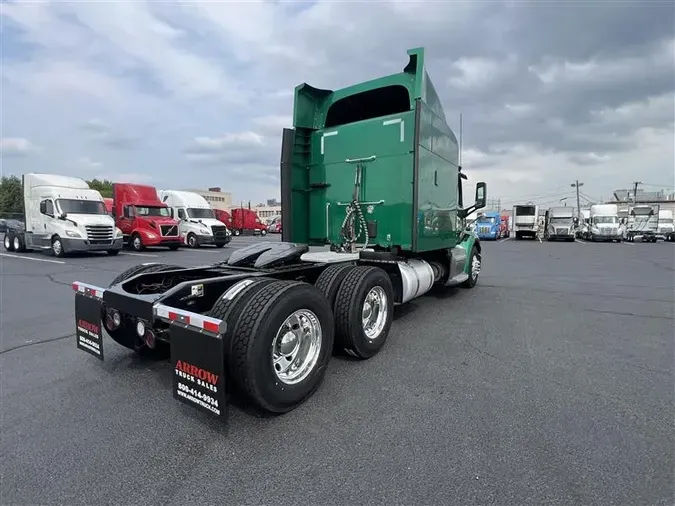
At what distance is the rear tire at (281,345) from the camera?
2.61 m

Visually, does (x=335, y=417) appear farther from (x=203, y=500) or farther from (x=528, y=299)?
(x=528, y=299)

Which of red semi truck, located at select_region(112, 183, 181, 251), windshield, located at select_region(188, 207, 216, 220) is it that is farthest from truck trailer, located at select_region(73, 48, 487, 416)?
windshield, located at select_region(188, 207, 216, 220)

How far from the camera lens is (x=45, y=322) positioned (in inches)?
220

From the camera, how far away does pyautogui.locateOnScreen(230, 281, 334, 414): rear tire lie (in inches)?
103

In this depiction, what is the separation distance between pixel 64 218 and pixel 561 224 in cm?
3538

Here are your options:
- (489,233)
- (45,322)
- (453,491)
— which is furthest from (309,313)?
(489,233)

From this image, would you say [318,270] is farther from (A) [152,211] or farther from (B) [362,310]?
(A) [152,211]

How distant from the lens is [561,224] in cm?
3309

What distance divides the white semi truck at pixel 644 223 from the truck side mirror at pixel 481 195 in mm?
35933

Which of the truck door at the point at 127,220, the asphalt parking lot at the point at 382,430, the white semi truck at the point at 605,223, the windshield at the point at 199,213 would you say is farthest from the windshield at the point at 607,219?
the truck door at the point at 127,220

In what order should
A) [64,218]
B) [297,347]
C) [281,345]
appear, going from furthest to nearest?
[64,218], [297,347], [281,345]

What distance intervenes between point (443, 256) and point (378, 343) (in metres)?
3.63

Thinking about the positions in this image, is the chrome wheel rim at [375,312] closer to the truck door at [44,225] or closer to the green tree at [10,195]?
the truck door at [44,225]

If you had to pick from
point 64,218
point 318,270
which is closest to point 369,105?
point 318,270
